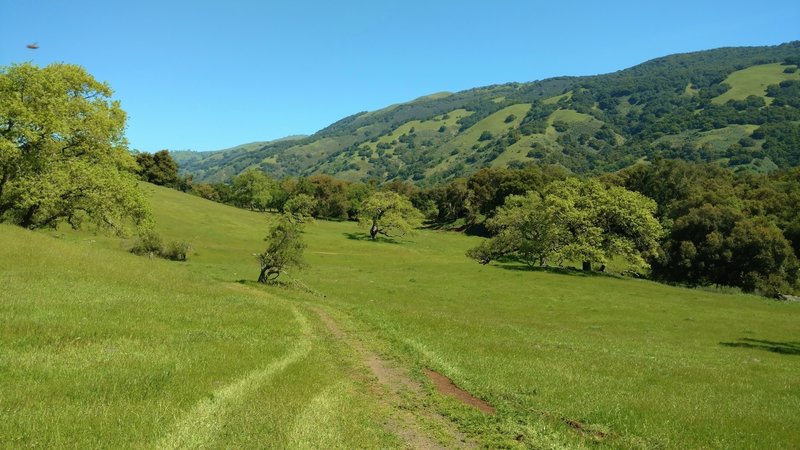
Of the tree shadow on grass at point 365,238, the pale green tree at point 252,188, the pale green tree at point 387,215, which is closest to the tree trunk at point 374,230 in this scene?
the pale green tree at point 387,215

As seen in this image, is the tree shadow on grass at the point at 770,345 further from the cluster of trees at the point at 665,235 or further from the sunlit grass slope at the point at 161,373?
the cluster of trees at the point at 665,235

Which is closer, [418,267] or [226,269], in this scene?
[226,269]

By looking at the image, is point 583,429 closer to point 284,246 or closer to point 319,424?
point 319,424

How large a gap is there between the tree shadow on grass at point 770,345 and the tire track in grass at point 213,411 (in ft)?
107

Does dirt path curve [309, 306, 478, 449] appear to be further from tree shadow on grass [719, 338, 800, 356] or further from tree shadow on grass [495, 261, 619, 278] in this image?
tree shadow on grass [495, 261, 619, 278]

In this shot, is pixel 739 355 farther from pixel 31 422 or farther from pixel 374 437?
pixel 31 422

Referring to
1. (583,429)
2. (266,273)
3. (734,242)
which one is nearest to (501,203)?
(734,242)

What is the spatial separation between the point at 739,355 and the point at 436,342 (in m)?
19.7

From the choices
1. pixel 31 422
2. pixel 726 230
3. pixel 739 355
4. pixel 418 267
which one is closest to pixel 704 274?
pixel 726 230

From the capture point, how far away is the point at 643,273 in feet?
269

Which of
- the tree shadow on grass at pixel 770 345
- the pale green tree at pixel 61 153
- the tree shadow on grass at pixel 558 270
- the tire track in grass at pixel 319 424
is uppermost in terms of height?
the pale green tree at pixel 61 153

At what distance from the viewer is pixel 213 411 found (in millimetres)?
10867

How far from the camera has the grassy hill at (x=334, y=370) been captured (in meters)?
10.4

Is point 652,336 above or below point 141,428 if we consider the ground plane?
below
